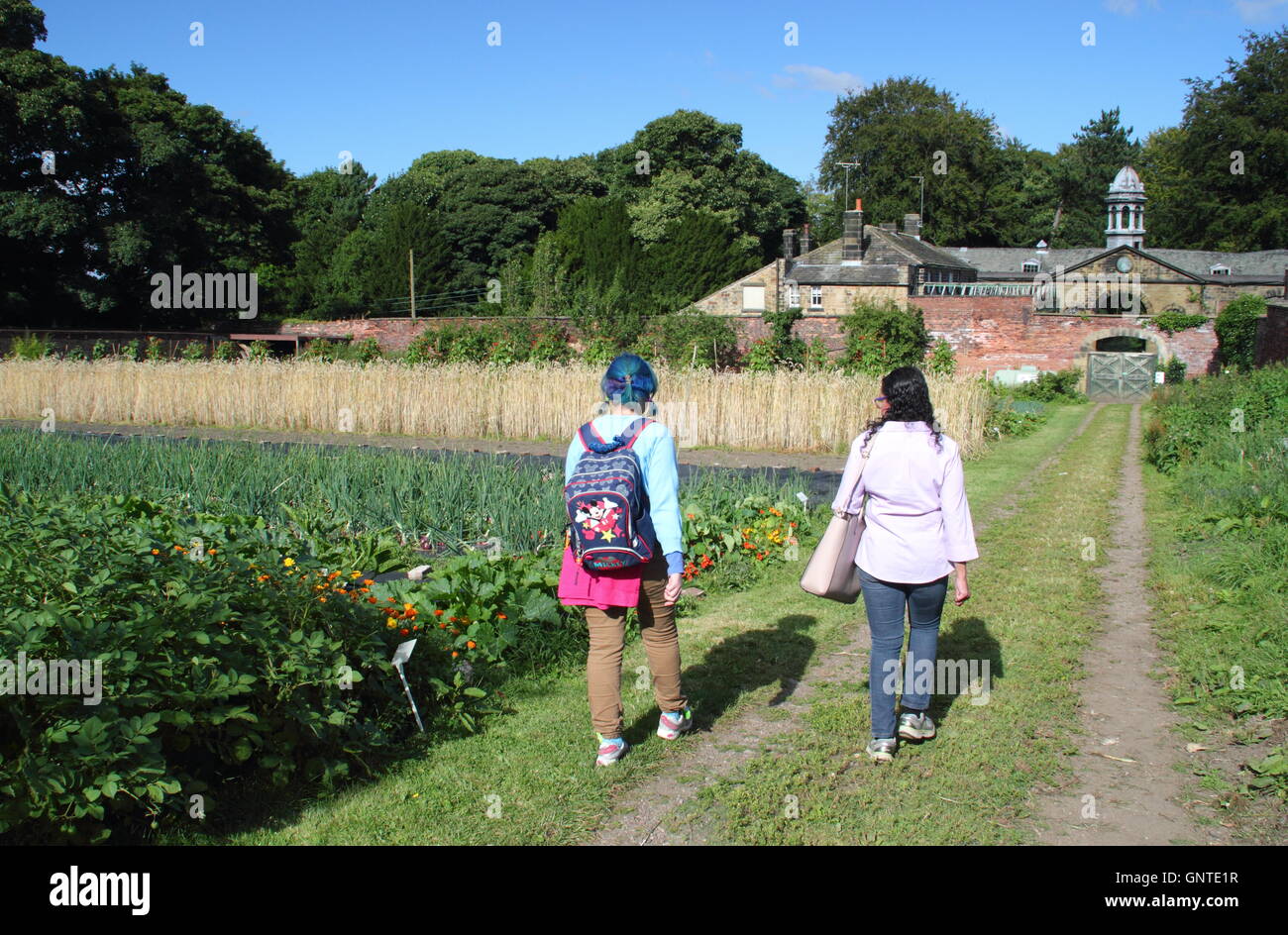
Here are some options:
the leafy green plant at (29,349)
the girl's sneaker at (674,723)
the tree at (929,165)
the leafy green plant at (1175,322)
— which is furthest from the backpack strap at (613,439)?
the tree at (929,165)

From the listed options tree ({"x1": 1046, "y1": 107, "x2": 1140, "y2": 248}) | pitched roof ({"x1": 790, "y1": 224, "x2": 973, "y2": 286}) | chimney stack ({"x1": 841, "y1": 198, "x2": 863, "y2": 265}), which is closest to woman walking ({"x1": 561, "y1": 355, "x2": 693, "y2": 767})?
pitched roof ({"x1": 790, "y1": 224, "x2": 973, "y2": 286})

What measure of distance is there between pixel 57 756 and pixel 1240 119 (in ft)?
222

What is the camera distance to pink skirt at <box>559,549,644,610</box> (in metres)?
4.03

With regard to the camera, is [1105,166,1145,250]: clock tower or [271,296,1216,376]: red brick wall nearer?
[271,296,1216,376]: red brick wall

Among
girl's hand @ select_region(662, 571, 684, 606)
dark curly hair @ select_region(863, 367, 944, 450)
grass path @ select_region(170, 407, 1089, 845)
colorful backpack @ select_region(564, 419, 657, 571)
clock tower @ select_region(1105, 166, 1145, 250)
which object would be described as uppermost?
clock tower @ select_region(1105, 166, 1145, 250)

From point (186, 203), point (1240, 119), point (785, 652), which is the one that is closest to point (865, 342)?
point (785, 652)

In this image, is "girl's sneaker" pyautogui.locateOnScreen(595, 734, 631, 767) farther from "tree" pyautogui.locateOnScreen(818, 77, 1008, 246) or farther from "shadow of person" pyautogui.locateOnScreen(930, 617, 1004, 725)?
"tree" pyautogui.locateOnScreen(818, 77, 1008, 246)

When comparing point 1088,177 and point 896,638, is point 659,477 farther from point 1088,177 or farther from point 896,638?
point 1088,177

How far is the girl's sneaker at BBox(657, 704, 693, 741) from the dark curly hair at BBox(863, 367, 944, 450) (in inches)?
58.0

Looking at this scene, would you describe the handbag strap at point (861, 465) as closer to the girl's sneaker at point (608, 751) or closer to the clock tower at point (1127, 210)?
the girl's sneaker at point (608, 751)

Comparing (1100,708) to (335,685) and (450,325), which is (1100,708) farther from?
(450,325)

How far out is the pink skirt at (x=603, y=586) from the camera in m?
4.03

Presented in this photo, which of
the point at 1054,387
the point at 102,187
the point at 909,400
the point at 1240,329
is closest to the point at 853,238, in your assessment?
the point at 1054,387

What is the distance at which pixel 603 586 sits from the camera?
13.3 feet
